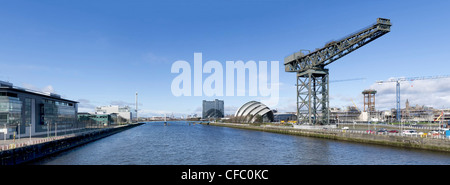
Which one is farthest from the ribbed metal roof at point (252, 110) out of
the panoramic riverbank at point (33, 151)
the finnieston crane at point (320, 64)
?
the panoramic riverbank at point (33, 151)

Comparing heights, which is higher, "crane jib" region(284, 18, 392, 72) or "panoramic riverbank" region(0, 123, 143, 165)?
"crane jib" region(284, 18, 392, 72)

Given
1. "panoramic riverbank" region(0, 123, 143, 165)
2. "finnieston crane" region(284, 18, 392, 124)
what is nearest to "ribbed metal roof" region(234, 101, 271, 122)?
"finnieston crane" region(284, 18, 392, 124)

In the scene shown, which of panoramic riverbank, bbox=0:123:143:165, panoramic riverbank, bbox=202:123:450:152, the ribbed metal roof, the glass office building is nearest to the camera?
panoramic riverbank, bbox=0:123:143:165

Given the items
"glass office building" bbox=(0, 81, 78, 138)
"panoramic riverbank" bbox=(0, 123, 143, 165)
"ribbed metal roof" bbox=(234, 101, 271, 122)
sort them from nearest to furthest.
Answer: "panoramic riverbank" bbox=(0, 123, 143, 165), "glass office building" bbox=(0, 81, 78, 138), "ribbed metal roof" bbox=(234, 101, 271, 122)

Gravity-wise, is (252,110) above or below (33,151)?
above

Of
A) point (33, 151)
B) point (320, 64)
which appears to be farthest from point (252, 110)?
point (33, 151)

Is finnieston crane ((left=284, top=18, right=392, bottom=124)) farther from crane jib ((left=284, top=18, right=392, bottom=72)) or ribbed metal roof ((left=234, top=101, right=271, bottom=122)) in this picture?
ribbed metal roof ((left=234, top=101, right=271, bottom=122))

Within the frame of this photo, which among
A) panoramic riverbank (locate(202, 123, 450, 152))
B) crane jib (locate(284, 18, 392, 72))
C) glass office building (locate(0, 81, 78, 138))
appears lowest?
panoramic riverbank (locate(202, 123, 450, 152))

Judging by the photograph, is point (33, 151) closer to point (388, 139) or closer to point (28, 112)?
point (28, 112)

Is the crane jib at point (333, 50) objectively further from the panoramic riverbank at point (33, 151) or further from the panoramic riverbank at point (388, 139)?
the panoramic riverbank at point (33, 151)

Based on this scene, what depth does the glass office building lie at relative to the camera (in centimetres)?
4075

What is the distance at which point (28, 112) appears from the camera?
46750 millimetres

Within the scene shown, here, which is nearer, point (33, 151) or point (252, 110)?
point (33, 151)
